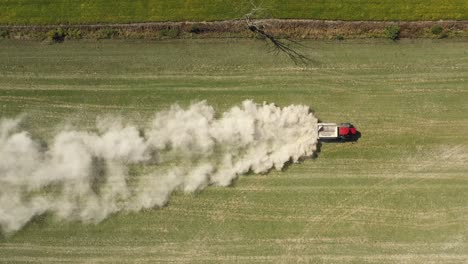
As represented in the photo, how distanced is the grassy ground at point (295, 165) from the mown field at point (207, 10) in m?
1.30

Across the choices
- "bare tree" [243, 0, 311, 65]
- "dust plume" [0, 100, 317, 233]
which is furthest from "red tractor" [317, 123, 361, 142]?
"bare tree" [243, 0, 311, 65]

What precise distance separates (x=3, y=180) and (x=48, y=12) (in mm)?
8048

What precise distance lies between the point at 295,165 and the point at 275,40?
5.90 m

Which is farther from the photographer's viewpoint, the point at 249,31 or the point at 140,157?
the point at 249,31

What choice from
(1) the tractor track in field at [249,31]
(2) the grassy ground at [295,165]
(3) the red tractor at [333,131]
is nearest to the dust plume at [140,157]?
(3) the red tractor at [333,131]

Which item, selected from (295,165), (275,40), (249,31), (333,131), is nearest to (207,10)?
(249,31)

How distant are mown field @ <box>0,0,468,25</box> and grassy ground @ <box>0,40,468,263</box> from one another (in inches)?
51.0

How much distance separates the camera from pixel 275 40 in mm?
18406

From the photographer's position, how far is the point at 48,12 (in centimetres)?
1845

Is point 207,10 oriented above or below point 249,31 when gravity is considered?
above

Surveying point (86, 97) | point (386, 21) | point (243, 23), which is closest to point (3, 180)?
point (86, 97)

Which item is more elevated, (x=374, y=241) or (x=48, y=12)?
(x=48, y=12)

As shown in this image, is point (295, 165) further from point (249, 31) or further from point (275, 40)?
point (249, 31)

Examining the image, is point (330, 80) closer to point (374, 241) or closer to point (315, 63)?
point (315, 63)
